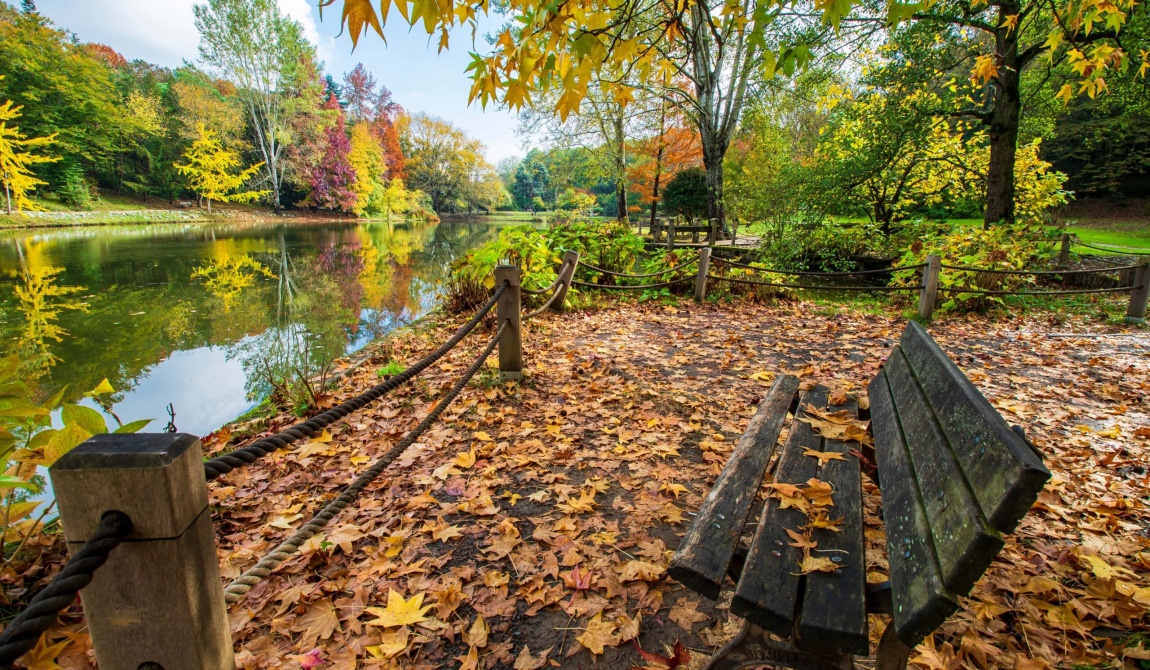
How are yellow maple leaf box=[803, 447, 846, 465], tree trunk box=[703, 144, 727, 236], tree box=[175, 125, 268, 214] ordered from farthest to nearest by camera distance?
tree box=[175, 125, 268, 214], tree trunk box=[703, 144, 727, 236], yellow maple leaf box=[803, 447, 846, 465]

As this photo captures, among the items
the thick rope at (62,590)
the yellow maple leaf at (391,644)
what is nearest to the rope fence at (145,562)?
the thick rope at (62,590)

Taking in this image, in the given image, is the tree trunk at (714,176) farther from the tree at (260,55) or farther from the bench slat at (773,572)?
the tree at (260,55)

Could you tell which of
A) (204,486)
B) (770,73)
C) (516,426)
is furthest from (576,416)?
(204,486)

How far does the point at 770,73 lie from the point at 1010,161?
10.5m

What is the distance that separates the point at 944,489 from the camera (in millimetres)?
1322

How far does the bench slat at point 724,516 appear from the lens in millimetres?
1434

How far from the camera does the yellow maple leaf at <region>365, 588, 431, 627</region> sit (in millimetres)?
1957

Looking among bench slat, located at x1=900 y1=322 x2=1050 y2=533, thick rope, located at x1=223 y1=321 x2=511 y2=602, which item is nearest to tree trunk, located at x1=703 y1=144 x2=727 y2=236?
bench slat, located at x1=900 y1=322 x2=1050 y2=533

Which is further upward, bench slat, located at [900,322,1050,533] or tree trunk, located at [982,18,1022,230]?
tree trunk, located at [982,18,1022,230]

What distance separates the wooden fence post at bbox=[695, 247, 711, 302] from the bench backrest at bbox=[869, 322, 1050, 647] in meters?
6.23

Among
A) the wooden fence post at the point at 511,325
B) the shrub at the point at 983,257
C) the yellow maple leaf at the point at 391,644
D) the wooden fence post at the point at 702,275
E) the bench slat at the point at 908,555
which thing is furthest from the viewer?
the wooden fence post at the point at 702,275

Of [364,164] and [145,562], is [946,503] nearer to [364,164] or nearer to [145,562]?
[145,562]

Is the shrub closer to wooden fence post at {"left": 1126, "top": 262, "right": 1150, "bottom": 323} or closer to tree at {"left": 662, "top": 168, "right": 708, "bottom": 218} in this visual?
wooden fence post at {"left": 1126, "top": 262, "right": 1150, "bottom": 323}

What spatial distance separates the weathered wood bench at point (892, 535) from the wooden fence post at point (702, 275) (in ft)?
20.1
